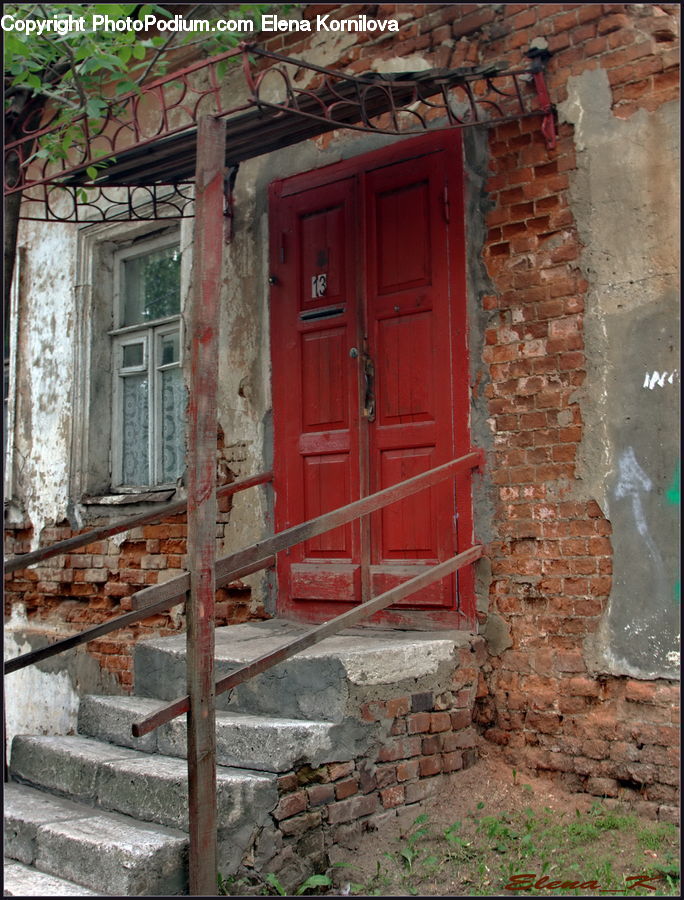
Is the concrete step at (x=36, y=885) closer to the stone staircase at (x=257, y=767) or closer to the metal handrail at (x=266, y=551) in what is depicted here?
the stone staircase at (x=257, y=767)

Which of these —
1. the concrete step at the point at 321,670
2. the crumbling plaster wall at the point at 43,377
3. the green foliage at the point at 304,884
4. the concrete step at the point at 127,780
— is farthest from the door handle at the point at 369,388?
the crumbling plaster wall at the point at 43,377

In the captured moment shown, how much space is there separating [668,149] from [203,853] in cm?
331

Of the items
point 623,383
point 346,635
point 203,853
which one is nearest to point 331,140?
point 623,383

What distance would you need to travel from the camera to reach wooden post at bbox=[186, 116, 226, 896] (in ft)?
10.6

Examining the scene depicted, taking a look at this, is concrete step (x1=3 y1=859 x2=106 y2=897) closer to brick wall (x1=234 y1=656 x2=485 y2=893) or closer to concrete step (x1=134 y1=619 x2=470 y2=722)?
brick wall (x1=234 y1=656 x2=485 y2=893)

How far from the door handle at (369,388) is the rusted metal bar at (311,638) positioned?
35.6 inches

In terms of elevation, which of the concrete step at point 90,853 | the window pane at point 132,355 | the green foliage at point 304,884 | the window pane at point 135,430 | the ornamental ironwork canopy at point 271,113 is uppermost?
the ornamental ironwork canopy at point 271,113

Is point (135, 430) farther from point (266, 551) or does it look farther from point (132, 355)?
point (266, 551)

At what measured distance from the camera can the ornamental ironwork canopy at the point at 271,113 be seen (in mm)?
3910

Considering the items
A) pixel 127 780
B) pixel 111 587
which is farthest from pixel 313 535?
pixel 111 587

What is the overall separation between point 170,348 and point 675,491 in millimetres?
3469

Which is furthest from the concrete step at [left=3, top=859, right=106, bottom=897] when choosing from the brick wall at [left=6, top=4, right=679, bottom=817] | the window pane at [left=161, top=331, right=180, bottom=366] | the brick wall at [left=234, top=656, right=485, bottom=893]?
the window pane at [left=161, top=331, right=180, bottom=366]

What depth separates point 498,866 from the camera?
3.58 meters

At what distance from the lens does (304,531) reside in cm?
364
